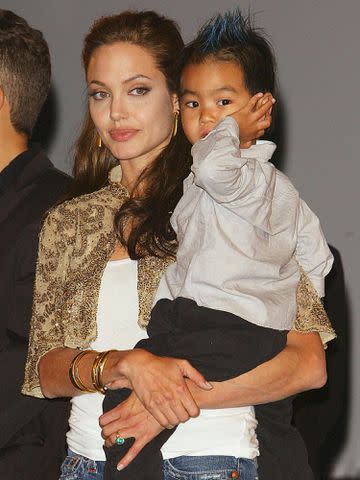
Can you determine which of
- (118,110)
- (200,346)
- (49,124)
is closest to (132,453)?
(200,346)

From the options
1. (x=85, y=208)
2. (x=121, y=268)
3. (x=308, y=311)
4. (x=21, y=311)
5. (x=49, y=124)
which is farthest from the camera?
(x=49, y=124)

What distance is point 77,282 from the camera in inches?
124

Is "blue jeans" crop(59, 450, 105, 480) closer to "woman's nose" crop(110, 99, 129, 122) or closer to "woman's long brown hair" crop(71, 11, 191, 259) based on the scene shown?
"woman's long brown hair" crop(71, 11, 191, 259)

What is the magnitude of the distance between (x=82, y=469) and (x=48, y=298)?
486 millimetres

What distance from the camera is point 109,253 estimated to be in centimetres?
319

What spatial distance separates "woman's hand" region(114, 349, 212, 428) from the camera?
2.79 m

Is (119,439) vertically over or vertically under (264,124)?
under

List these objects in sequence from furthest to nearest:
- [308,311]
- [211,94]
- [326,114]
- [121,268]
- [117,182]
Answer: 1. [326,114]
2. [117,182]
3. [121,268]
4. [308,311]
5. [211,94]

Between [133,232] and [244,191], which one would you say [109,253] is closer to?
[133,232]

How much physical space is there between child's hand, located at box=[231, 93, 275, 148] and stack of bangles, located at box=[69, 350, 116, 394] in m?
0.64

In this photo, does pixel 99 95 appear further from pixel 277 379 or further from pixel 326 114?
pixel 326 114

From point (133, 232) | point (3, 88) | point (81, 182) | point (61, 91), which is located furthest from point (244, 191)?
point (61, 91)

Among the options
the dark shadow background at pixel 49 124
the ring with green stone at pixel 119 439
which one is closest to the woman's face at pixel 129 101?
the ring with green stone at pixel 119 439

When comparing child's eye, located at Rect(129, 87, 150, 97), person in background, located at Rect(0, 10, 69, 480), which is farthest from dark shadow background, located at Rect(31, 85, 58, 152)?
child's eye, located at Rect(129, 87, 150, 97)
